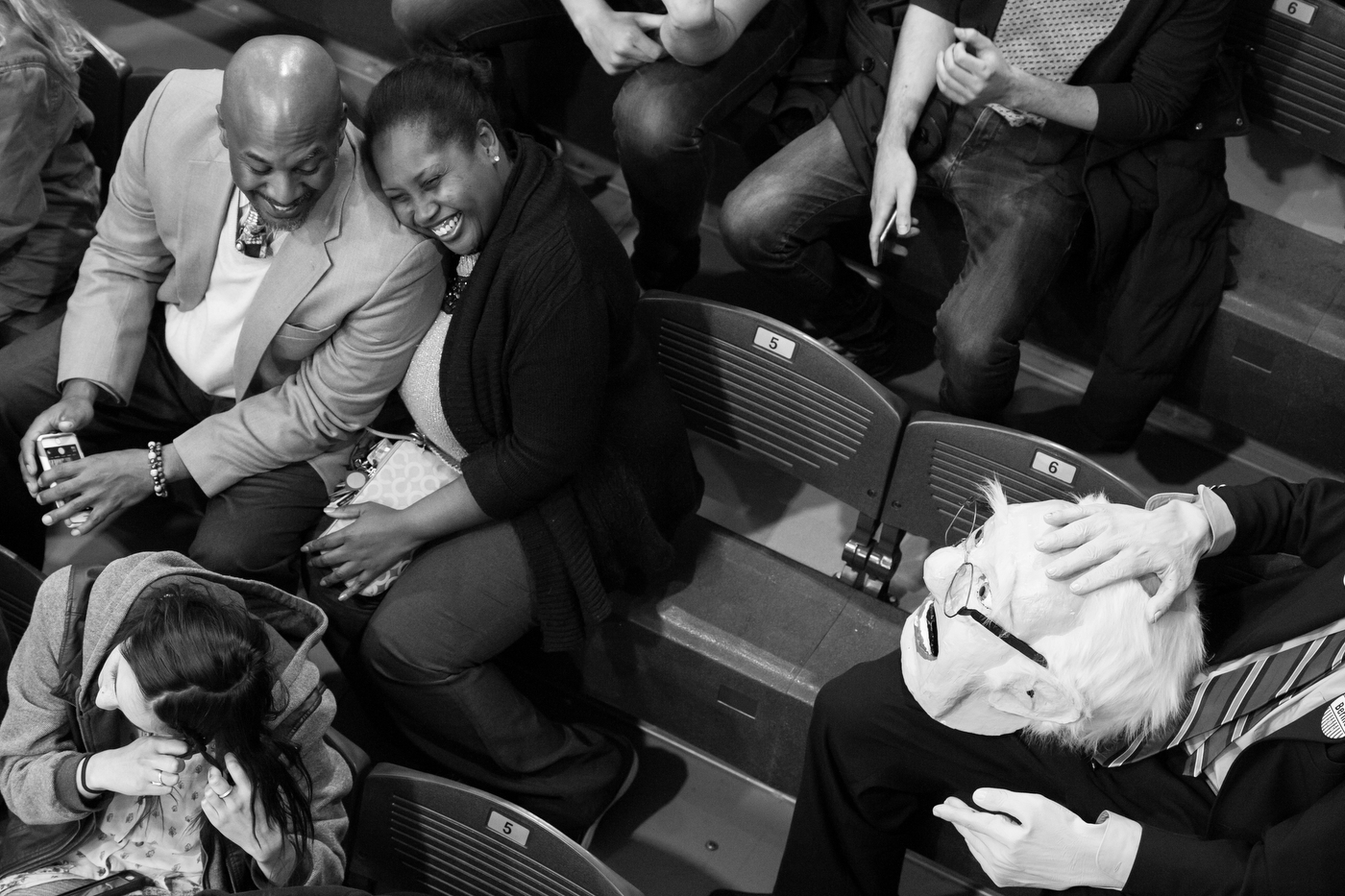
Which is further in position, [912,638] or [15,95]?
[15,95]

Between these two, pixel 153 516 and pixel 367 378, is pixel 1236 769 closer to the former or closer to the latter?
pixel 367 378

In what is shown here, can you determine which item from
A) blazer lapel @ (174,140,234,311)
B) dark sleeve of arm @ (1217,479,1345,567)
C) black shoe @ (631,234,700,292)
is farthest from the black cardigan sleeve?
dark sleeve of arm @ (1217,479,1345,567)

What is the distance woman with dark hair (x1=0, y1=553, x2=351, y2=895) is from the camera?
1.73 metres

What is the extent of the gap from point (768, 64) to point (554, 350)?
1.01 meters

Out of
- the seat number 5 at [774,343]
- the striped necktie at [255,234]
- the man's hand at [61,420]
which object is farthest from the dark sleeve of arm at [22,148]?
the seat number 5 at [774,343]

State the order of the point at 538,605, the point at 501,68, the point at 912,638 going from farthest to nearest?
the point at 501,68 → the point at 538,605 → the point at 912,638

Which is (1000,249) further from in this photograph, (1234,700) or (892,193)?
(1234,700)

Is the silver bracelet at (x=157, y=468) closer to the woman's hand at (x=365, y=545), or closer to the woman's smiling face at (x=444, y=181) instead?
the woman's hand at (x=365, y=545)

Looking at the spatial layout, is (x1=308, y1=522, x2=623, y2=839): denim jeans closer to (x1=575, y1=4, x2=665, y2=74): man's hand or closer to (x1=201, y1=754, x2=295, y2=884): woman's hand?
(x1=201, y1=754, x2=295, y2=884): woman's hand

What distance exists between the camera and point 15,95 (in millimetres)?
2322

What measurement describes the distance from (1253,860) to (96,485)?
1854mm

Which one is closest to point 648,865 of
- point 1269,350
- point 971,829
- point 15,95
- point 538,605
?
point 538,605

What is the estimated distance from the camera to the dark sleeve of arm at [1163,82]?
2297mm

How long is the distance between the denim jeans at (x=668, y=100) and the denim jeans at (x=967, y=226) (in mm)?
137
